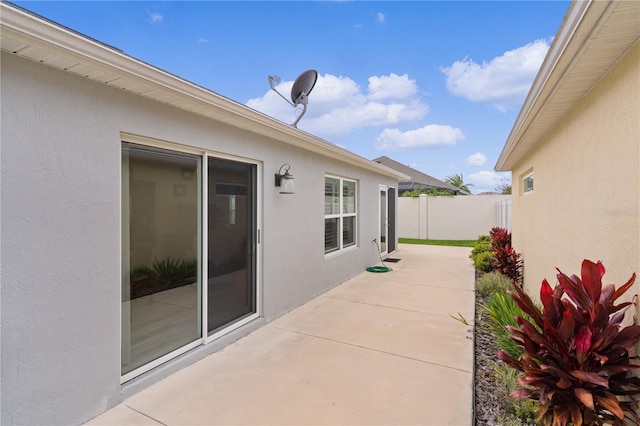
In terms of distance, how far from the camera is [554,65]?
94.2 inches

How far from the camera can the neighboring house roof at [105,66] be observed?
205 cm

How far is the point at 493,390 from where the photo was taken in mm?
3145

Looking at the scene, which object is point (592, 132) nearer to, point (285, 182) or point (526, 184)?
point (285, 182)

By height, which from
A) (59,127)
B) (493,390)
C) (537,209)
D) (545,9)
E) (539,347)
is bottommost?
(493,390)

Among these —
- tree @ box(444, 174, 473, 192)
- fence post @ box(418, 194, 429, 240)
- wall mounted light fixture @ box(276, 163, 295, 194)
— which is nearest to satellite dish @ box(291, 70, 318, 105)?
wall mounted light fixture @ box(276, 163, 295, 194)

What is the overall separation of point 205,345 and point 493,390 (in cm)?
312

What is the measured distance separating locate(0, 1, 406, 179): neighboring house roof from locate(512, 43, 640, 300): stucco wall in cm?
→ 344

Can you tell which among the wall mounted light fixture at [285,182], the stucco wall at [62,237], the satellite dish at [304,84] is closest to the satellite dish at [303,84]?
the satellite dish at [304,84]

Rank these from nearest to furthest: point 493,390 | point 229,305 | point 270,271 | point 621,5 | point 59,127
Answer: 1. point 621,5
2. point 59,127
3. point 493,390
4. point 229,305
5. point 270,271

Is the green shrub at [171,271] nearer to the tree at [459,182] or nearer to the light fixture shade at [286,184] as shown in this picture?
the light fixture shade at [286,184]

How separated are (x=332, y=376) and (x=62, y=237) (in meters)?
2.73

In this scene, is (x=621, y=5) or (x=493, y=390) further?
Result: (x=493, y=390)

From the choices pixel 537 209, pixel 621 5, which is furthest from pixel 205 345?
pixel 537 209

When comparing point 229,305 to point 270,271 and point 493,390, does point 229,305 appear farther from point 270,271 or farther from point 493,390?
point 493,390
